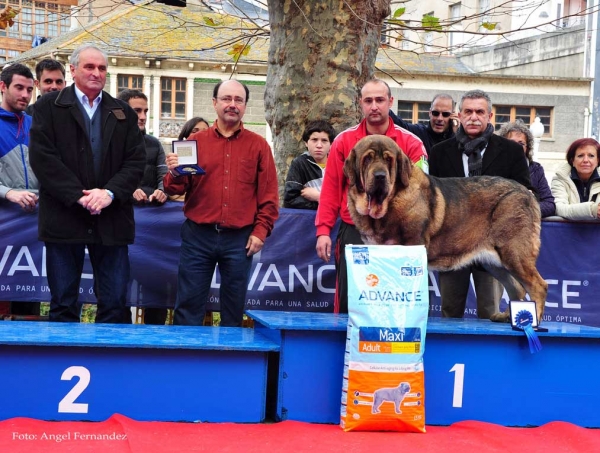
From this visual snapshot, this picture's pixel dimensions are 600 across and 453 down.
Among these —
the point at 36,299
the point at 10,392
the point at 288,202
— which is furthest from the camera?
the point at 288,202

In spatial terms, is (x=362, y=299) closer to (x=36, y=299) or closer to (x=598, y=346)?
(x=598, y=346)

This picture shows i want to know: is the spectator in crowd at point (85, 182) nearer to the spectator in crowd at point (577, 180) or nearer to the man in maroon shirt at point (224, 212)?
the man in maroon shirt at point (224, 212)

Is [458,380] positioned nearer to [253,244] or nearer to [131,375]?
[253,244]

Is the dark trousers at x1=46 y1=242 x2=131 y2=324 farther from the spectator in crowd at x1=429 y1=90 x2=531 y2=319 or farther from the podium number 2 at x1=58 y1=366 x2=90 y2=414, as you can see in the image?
the spectator in crowd at x1=429 y1=90 x2=531 y2=319

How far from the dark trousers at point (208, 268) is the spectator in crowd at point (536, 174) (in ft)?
9.23

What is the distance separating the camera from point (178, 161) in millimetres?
5711

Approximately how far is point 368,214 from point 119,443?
205 cm

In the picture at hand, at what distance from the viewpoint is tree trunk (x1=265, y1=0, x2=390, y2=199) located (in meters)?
8.31

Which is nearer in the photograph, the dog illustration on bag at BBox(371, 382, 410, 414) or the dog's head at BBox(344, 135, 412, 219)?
the dog illustration on bag at BBox(371, 382, 410, 414)

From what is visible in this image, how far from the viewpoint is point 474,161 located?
607cm

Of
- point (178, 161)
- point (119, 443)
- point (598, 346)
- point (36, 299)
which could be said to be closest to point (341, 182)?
point (178, 161)

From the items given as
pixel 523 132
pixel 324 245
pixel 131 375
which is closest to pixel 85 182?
pixel 131 375

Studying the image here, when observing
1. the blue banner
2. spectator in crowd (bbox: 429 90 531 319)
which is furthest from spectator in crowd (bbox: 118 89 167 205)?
spectator in crowd (bbox: 429 90 531 319)

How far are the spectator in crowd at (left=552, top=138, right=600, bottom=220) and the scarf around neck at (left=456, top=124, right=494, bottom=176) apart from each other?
5.22 ft
